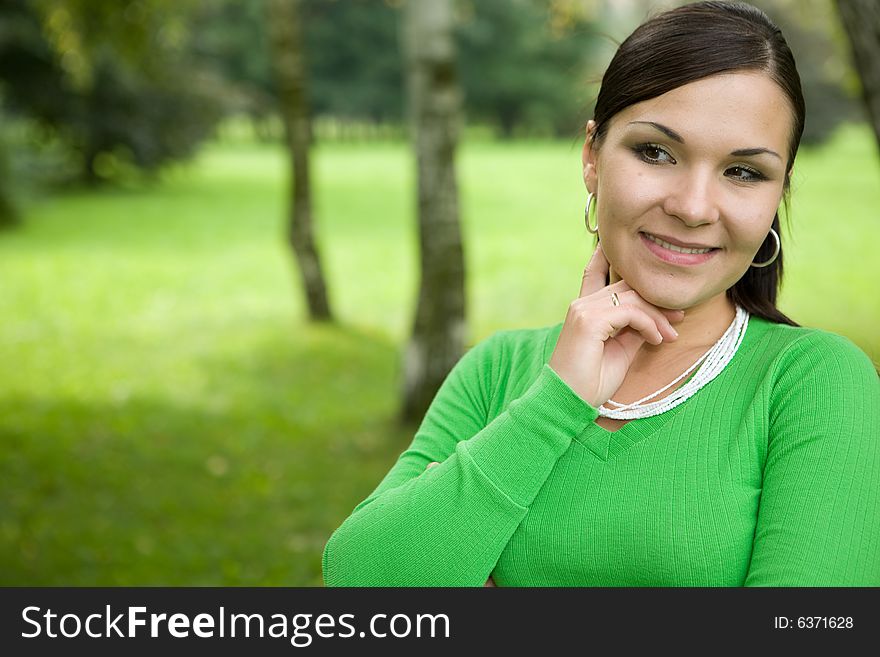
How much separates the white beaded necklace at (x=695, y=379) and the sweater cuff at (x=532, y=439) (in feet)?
0.41

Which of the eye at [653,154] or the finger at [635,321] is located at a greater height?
the eye at [653,154]

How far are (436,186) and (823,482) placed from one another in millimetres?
5907

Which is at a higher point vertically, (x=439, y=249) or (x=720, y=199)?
(x=720, y=199)

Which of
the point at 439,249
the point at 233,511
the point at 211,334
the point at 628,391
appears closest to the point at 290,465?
the point at 233,511

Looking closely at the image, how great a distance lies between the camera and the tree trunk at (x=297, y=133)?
1033cm

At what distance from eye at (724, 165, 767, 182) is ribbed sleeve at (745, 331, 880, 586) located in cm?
34

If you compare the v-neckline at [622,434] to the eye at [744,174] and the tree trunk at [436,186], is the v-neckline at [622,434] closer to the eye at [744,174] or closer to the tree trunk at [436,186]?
the eye at [744,174]

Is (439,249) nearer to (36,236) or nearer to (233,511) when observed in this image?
(233,511)

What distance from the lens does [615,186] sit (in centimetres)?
192

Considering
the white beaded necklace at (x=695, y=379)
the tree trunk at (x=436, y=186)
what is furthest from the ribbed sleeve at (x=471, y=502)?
the tree trunk at (x=436, y=186)

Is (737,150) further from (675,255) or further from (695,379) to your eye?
(695,379)

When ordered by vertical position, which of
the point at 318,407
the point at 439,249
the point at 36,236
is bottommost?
the point at 36,236

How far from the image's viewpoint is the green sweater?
1.68 m
